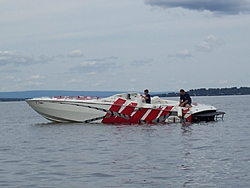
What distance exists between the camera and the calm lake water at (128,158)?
42.9 ft

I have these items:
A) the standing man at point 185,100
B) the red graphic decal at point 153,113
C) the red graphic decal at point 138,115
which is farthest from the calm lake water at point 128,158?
the standing man at point 185,100

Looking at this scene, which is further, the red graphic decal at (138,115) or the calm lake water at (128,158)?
the red graphic decal at (138,115)

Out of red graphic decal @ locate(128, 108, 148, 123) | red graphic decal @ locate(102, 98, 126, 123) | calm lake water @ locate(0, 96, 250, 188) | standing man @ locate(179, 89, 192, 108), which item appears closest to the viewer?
calm lake water @ locate(0, 96, 250, 188)

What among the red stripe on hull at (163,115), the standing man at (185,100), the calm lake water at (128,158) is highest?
the standing man at (185,100)

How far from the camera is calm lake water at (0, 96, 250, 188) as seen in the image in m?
Answer: 13.1

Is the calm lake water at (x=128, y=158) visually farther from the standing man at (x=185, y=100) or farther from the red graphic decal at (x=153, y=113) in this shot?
the standing man at (x=185, y=100)

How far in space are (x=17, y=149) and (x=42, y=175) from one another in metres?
6.24

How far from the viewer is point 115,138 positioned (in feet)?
74.1

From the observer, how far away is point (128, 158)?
16.6 meters

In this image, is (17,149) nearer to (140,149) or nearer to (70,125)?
(140,149)

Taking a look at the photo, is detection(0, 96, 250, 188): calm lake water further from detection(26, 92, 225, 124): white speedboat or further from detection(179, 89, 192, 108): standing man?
detection(179, 89, 192, 108): standing man

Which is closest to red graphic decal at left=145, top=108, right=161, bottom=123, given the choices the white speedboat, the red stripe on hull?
the white speedboat

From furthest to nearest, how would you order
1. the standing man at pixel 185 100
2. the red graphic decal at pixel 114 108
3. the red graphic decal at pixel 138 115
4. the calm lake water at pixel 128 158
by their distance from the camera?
the standing man at pixel 185 100, the red graphic decal at pixel 138 115, the red graphic decal at pixel 114 108, the calm lake water at pixel 128 158

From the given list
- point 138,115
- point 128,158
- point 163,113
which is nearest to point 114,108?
point 138,115
